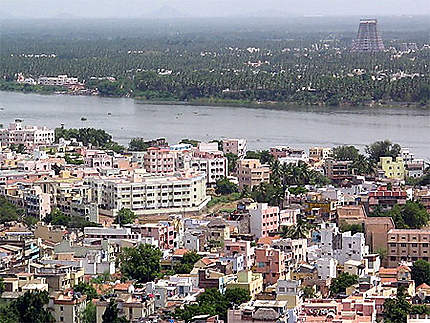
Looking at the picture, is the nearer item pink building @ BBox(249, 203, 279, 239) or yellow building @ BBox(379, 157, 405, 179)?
pink building @ BBox(249, 203, 279, 239)

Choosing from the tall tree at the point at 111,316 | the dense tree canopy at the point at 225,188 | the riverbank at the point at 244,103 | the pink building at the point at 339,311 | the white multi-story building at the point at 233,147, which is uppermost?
the pink building at the point at 339,311

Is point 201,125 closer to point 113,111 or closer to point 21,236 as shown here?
point 113,111

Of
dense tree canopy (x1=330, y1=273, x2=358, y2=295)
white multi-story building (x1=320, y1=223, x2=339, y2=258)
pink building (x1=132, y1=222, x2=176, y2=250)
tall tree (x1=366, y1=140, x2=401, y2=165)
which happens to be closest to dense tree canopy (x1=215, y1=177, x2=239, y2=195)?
tall tree (x1=366, y1=140, x2=401, y2=165)

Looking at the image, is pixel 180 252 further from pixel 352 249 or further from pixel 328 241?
pixel 352 249

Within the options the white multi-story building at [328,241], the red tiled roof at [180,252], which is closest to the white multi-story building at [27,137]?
the red tiled roof at [180,252]

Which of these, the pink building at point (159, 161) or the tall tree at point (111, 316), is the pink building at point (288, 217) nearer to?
the pink building at point (159, 161)

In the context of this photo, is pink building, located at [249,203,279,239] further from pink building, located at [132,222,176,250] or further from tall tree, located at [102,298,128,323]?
tall tree, located at [102,298,128,323]

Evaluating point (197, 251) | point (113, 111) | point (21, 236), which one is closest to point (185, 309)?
point (197, 251)
